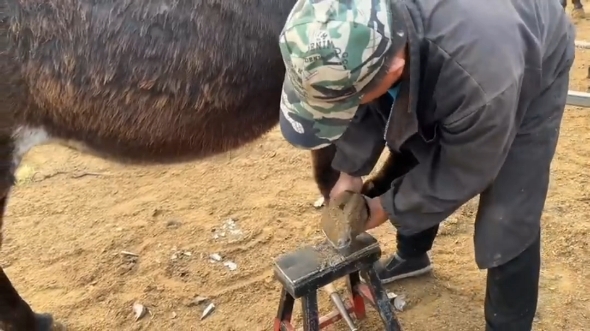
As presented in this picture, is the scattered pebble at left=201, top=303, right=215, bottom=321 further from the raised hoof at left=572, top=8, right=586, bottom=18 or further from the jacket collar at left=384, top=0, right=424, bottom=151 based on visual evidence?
the raised hoof at left=572, top=8, right=586, bottom=18

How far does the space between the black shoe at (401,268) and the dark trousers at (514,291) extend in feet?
1.53

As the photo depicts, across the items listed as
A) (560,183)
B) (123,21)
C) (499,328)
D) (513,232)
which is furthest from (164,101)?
(560,183)

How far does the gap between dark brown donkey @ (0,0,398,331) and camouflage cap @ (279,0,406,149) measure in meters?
0.46

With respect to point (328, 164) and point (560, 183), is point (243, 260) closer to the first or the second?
point (328, 164)

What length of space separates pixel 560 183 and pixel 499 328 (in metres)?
1.17

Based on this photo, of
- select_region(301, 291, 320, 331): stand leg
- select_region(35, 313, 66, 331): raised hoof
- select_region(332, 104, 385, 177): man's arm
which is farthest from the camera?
select_region(35, 313, 66, 331): raised hoof

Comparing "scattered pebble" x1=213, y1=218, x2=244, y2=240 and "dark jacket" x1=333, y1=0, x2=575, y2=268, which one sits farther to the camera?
"scattered pebble" x1=213, y1=218, x2=244, y2=240

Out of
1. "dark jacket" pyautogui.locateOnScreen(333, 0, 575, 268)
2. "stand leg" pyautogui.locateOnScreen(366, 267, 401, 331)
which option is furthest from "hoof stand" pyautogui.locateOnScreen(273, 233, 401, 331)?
"dark jacket" pyautogui.locateOnScreen(333, 0, 575, 268)

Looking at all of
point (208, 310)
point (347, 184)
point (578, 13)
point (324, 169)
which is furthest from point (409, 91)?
point (578, 13)

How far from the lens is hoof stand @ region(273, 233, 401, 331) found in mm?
1688

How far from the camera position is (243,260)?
244 cm

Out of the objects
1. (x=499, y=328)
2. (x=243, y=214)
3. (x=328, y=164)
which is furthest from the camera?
(x=243, y=214)

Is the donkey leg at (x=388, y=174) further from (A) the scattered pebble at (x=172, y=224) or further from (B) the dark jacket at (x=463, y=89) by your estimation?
(A) the scattered pebble at (x=172, y=224)

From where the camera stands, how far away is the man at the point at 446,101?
1122 mm
